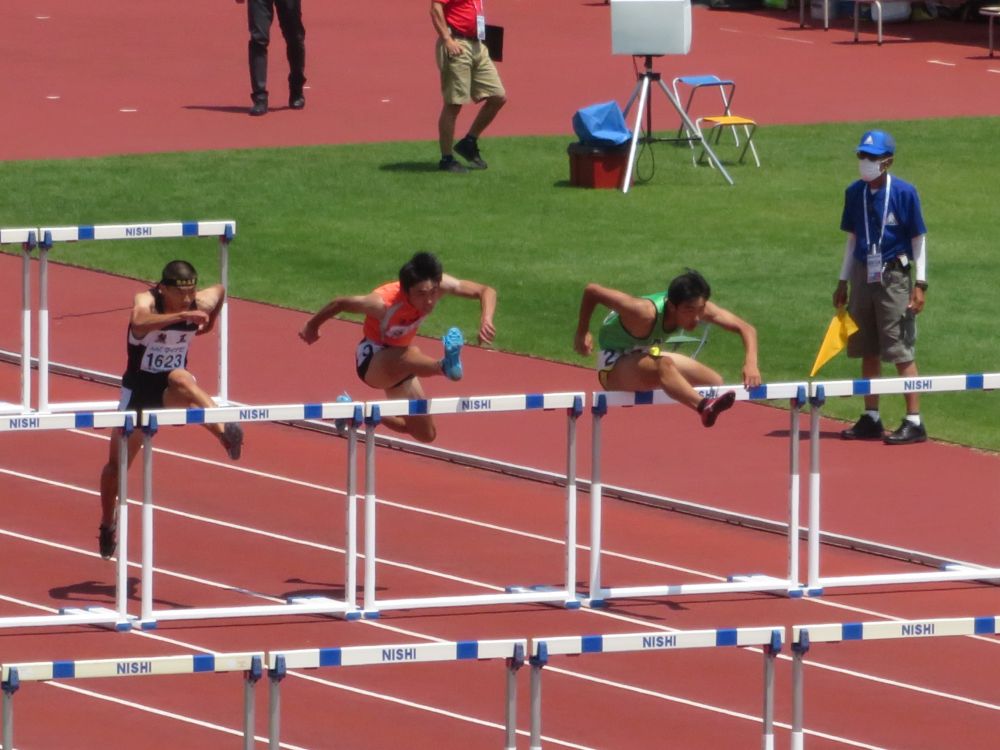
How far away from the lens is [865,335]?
15.0 m

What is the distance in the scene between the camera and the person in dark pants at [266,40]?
84.0ft

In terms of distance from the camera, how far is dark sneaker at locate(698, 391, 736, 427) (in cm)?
1173

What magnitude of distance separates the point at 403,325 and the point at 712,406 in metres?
2.02

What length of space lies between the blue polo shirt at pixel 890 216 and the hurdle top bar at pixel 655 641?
6.93 meters

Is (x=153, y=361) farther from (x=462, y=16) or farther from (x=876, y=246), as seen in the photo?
(x=462, y=16)

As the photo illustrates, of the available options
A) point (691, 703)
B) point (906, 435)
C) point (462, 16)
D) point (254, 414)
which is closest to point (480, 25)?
point (462, 16)

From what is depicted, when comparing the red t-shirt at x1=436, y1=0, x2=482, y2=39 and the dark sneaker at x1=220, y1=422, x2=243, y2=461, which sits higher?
the red t-shirt at x1=436, y1=0, x2=482, y2=39

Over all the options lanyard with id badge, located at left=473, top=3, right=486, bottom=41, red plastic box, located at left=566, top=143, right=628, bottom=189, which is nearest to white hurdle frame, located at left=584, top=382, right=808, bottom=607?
red plastic box, located at left=566, top=143, right=628, bottom=189

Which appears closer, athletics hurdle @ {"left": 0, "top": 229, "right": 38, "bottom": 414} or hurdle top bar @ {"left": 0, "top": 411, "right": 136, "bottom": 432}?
hurdle top bar @ {"left": 0, "top": 411, "right": 136, "bottom": 432}

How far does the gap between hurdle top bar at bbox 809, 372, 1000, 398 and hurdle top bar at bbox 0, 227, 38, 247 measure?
5538mm

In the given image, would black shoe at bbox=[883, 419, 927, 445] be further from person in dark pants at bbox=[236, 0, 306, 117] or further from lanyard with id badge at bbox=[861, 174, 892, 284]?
person in dark pants at bbox=[236, 0, 306, 117]

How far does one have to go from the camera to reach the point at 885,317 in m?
14.8

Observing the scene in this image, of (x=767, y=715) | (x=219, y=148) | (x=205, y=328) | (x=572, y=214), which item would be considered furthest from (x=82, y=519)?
(x=219, y=148)

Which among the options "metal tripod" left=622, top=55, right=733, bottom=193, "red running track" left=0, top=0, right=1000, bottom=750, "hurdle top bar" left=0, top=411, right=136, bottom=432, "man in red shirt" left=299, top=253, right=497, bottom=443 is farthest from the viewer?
"metal tripod" left=622, top=55, right=733, bottom=193
